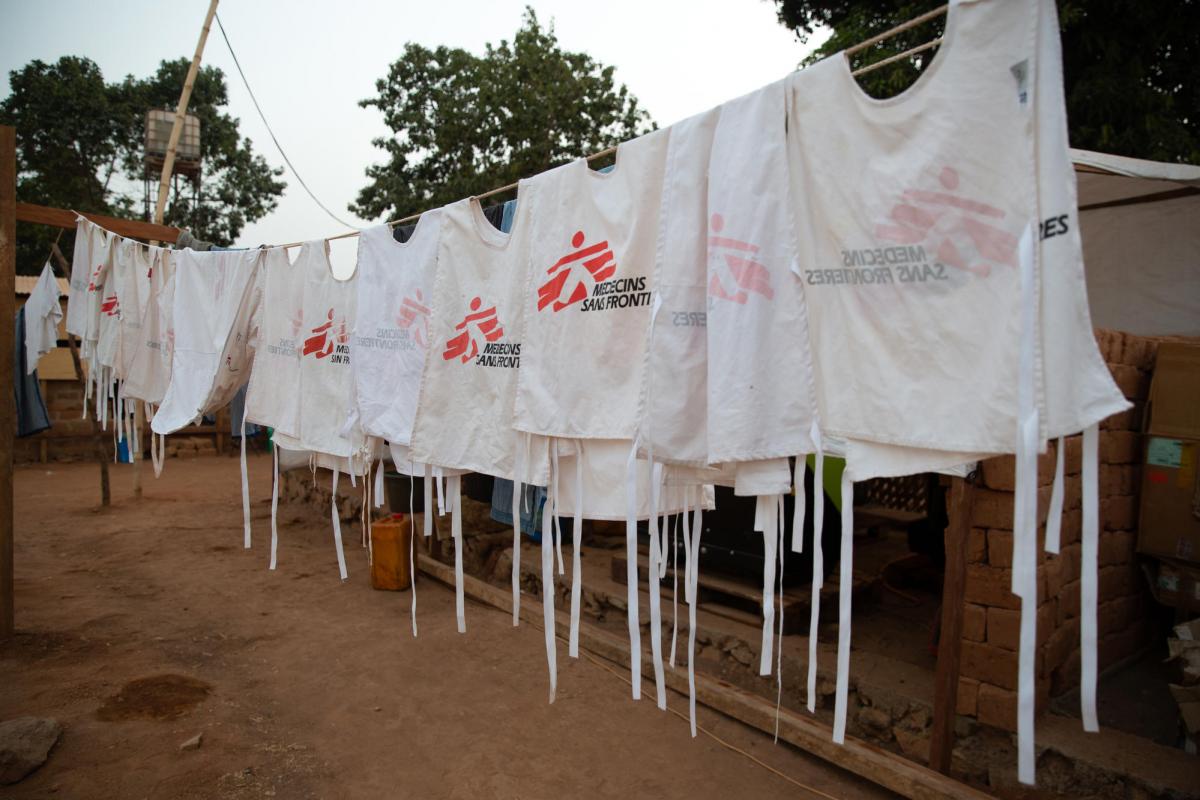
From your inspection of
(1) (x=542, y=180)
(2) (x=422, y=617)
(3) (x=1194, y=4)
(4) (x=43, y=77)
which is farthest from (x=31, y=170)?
(3) (x=1194, y=4)

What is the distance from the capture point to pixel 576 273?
2230 mm

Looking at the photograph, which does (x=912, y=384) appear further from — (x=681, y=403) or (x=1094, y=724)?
(x=1094, y=724)

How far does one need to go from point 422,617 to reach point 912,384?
4564 millimetres

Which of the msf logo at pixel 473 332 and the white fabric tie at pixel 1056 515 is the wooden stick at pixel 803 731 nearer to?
the white fabric tie at pixel 1056 515

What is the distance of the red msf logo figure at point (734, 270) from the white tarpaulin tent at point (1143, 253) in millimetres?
3208

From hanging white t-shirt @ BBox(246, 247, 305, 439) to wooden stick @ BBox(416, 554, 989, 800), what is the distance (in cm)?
210

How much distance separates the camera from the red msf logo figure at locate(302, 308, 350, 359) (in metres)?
3.57

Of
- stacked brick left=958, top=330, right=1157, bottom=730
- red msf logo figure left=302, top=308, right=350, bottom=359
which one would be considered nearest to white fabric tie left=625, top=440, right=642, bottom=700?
stacked brick left=958, top=330, right=1157, bottom=730

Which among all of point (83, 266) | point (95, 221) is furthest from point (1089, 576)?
point (83, 266)

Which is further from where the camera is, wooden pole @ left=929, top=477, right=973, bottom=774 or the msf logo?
wooden pole @ left=929, top=477, right=973, bottom=774

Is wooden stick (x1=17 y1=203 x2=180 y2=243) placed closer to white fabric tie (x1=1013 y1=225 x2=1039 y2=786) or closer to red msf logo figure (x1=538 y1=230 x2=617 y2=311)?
red msf logo figure (x1=538 y1=230 x2=617 y2=311)

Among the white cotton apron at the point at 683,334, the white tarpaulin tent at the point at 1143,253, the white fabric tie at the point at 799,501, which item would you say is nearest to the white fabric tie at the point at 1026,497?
the white fabric tie at the point at 799,501

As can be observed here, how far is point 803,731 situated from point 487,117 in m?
12.1

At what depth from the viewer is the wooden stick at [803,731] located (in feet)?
8.70
